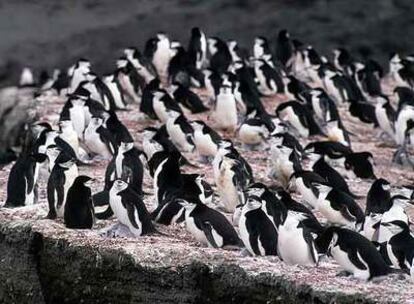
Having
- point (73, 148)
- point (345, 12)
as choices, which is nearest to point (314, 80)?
point (73, 148)

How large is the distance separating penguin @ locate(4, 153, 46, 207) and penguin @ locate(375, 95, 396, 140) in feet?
21.0

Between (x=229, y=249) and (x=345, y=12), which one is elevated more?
(x=229, y=249)

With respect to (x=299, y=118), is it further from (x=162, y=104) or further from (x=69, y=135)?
(x=69, y=135)

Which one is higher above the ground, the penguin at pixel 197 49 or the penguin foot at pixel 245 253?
the penguin foot at pixel 245 253

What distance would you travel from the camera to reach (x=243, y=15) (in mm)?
30672

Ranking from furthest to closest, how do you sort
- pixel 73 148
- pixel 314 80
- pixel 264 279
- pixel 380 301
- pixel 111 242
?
pixel 314 80
pixel 73 148
pixel 111 242
pixel 264 279
pixel 380 301

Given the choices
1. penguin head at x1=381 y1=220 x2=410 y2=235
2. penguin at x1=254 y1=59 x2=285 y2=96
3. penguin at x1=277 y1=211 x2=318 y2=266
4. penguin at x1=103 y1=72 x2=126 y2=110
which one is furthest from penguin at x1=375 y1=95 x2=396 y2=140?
penguin at x1=277 y1=211 x2=318 y2=266

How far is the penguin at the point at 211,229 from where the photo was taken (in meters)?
10.5

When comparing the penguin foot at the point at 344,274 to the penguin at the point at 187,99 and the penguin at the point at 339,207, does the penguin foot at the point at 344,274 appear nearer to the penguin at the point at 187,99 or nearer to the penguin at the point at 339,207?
the penguin at the point at 339,207

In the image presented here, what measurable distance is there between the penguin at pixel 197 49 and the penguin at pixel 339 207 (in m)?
9.49

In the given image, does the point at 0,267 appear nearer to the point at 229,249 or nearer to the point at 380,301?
the point at 229,249

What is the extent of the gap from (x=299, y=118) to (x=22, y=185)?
18.7 ft

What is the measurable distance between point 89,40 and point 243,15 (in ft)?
13.1

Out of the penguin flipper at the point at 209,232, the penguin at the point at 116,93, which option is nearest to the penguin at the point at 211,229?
the penguin flipper at the point at 209,232
